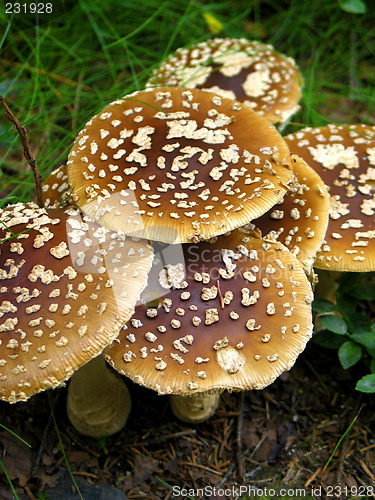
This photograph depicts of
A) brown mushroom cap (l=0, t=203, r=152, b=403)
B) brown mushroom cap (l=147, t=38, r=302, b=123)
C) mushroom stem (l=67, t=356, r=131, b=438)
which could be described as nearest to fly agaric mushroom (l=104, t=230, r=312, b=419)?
brown mushroom cap (l=0, t=203, r=152, b=403)

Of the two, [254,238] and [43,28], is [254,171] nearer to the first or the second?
[254,238]

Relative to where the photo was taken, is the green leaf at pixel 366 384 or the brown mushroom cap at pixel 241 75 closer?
the green leaf at pixel 366 384

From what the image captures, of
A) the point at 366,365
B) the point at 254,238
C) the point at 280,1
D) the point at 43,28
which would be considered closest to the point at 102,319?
the point at 254,238

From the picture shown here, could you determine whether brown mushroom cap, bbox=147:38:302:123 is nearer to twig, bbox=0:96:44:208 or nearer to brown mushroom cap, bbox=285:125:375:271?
brown mushroom cap, bbox=285:125:375:271

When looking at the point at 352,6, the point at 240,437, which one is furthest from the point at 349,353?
the point at 352,6

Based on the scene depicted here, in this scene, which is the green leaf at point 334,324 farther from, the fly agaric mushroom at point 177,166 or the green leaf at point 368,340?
the fly agaric mushroom at point 177,166

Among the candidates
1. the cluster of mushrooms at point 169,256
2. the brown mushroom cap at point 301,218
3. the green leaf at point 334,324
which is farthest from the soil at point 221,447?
the brown mushroom cap at point 301,218

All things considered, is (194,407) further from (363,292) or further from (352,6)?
(352,6)
